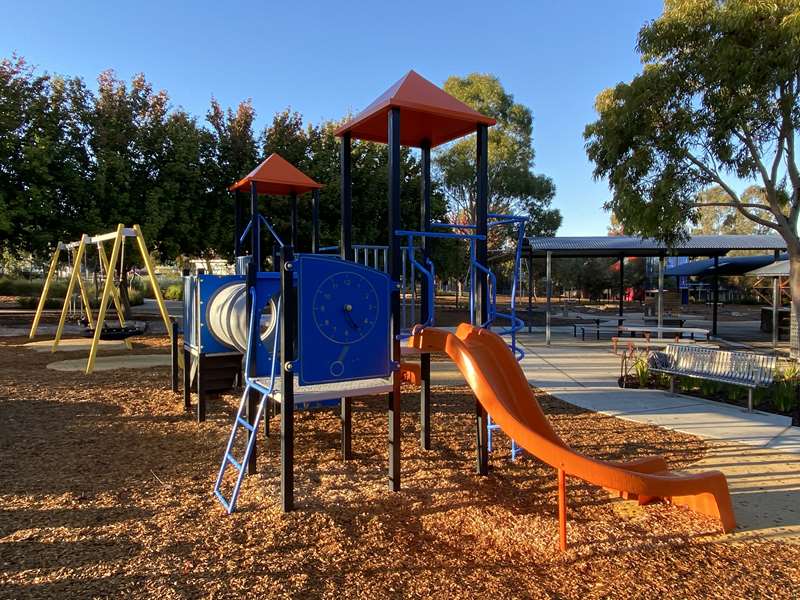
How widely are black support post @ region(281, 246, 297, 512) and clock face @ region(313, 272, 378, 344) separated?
0.21 metres

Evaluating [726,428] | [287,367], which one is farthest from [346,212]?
[726,428]

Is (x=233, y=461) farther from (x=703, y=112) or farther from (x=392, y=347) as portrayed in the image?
(x=703, y=112)

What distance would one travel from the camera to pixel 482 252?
4.67 metres

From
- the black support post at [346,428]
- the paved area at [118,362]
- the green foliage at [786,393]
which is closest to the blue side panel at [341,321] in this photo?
the black support post at [346,428]

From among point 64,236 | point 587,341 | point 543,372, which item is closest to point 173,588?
point 543,372

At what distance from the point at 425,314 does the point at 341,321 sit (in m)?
1.16

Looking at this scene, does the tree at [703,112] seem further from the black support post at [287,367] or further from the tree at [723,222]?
the tree at [723,222]

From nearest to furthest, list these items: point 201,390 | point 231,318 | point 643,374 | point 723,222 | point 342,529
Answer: point 342,529, point 231,318, point 201,390, point 643,374, point 723,222

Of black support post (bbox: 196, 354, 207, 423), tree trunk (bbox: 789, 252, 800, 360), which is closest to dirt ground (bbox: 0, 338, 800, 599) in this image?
black support post (bbox: 196, 354, 207, 423)

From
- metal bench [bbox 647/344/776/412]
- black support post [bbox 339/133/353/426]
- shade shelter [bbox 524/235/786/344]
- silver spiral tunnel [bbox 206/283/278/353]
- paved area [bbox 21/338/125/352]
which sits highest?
shade shelter [bbox 524/235/786/344]

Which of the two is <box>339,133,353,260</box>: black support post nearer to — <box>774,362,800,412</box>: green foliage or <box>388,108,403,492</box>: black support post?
<box>388,108,403,492</box>: black support post

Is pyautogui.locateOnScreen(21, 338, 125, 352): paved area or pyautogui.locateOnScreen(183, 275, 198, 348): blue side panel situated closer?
pyautogui.locateOnScreen(183, 275, 198, 348): blue side panel

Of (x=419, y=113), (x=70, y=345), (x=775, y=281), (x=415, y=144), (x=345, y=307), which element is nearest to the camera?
(x=345, y=307)

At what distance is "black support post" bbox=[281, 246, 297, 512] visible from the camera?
3.72 meters
